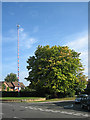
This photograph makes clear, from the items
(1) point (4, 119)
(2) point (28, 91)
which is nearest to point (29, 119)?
(1) point (4, 119)

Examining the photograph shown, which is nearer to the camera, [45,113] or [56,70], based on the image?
[45,113]

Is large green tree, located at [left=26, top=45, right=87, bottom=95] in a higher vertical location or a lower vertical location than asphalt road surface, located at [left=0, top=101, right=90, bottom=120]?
higher

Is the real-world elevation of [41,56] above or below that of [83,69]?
above

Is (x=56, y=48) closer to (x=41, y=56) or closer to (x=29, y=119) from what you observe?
(x=41, y=56)

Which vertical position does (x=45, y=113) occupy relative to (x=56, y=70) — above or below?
below

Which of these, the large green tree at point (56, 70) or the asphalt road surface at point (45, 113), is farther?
the large green tree at point (56, 70)

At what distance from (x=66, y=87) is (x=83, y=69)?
297 inches

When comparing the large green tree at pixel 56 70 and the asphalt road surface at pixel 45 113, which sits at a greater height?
the large green tree at pixel 56 70

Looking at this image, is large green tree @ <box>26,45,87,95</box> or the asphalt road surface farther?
large green tree @ <box>26,45,87,95</box>

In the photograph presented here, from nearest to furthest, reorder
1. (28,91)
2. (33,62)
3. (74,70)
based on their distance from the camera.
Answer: (74,70) < (33,62) < (28,91)

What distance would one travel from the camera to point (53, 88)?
3403 centimetres

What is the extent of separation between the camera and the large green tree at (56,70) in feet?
112

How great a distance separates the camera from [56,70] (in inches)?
1324

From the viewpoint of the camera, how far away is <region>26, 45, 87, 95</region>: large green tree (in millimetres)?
34188
